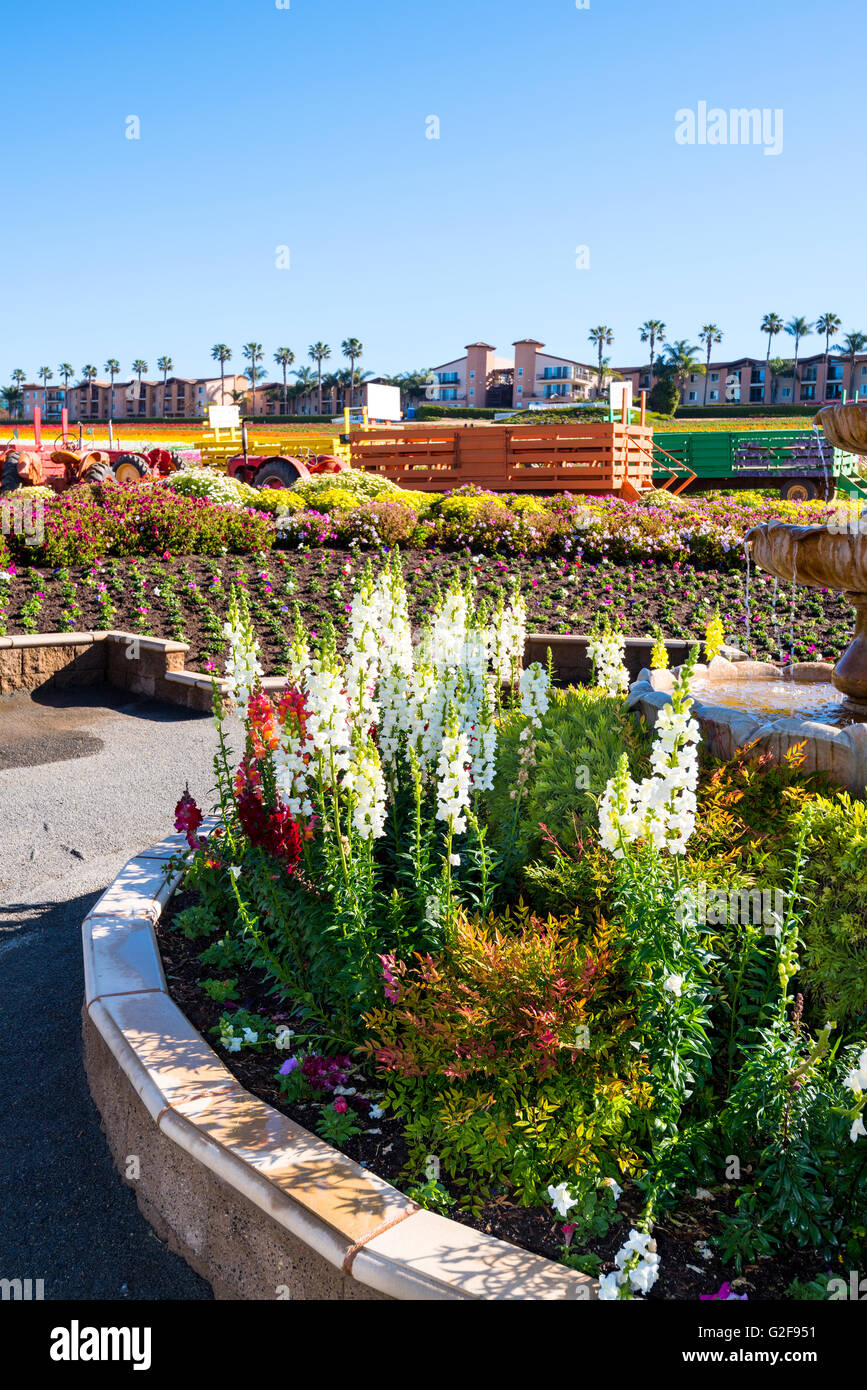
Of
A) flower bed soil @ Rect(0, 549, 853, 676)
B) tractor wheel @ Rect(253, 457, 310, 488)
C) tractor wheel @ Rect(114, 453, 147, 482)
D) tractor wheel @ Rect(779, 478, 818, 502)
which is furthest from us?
tractor wheel @ Rect(779, 478, 818, 502)

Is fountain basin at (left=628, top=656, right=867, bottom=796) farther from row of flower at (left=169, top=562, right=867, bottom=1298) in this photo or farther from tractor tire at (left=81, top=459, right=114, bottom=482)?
tractor tire at (left=81, top=459, right=114, bottom=482)

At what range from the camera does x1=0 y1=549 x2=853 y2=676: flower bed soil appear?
11469 millimetres

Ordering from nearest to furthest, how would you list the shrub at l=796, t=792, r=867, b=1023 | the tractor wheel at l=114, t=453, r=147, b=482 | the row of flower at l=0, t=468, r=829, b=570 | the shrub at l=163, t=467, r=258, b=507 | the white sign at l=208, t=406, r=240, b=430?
the shrub at l=796, t=792, r=867, b=1023, the row of flower at l=0, t=468, r=829, b=570, the shrub at l=163, t=467, r=258, b=507, the tractor wheel at l=114, t=453, r=147, b=482, the white sign at l=208, t=406, r=240, b=430

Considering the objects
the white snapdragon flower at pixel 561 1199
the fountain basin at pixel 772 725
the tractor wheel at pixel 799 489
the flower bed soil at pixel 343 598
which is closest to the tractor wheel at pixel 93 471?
the flower bed soil at pixel 343 598

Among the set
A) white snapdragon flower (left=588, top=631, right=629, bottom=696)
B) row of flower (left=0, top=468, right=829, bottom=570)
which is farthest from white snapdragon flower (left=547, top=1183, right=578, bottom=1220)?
row of flower (left=0, top=468, right=829, bottom=570)

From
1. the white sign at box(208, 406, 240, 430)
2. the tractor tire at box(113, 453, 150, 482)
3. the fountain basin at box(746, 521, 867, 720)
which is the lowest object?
the fountain basin at box(746, 521, 867, 720)

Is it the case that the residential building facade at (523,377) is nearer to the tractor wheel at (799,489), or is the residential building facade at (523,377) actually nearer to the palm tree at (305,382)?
the palm tree at (305,382)

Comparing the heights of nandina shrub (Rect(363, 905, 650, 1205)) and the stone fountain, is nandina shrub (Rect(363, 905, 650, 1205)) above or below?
below

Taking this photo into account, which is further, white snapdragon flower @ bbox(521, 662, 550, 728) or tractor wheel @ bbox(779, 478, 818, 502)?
tractor wheel @ bbox(779, 478, 818, 502)

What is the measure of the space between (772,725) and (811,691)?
1981mm

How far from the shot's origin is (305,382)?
13300 cm

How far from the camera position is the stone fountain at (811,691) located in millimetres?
4492

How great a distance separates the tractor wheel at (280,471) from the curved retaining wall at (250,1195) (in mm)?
20234

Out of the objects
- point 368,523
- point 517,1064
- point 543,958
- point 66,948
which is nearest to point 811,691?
point 543,958
